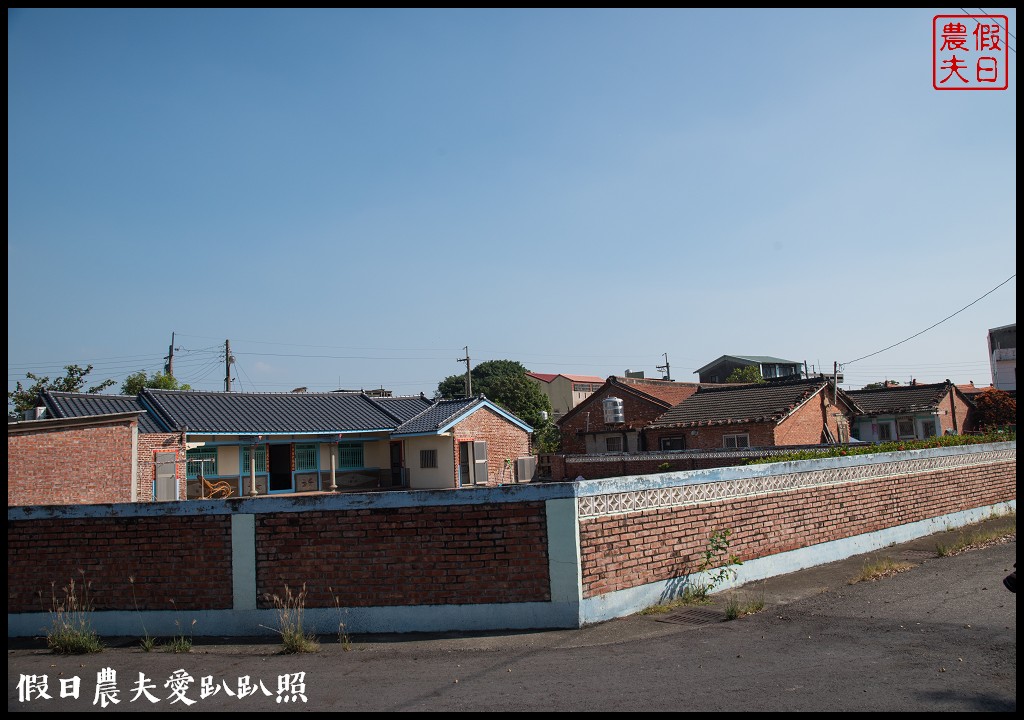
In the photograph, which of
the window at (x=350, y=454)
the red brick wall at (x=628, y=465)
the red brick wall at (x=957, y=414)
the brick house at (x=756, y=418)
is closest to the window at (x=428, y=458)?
the window at (x=350, y=454)

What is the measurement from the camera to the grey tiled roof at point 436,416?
1177 inches

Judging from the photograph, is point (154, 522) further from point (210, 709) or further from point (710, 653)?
point (710, 653)

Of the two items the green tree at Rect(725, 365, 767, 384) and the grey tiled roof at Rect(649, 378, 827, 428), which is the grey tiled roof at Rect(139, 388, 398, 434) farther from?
the green tree at Rect(725, 365, 767, 384)

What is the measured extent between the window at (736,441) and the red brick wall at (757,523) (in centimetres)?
1296

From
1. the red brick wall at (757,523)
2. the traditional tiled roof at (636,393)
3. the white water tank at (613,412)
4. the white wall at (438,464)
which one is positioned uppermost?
the traditional tiled roof at (636,393)

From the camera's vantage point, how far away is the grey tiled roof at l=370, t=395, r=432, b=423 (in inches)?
1280

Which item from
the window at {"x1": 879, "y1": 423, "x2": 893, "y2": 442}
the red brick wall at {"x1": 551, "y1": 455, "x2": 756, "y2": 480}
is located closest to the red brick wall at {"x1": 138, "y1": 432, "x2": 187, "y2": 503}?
the red brick wall at {"x1": 551, "y1": 455, "x2": 756, "y2": 480}

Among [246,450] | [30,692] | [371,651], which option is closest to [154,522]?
[30,692]

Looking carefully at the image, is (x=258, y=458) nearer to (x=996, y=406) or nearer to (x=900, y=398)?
(x=900, y=398)

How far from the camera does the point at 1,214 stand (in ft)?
17.8

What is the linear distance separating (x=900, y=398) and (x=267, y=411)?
29.7 metres

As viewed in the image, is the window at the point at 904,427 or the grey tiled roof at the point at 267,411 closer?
the grey tiled roof at the point at 267,411

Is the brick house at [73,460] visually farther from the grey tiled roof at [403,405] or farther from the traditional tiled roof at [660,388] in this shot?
the traditional tiled roof at [660,388]

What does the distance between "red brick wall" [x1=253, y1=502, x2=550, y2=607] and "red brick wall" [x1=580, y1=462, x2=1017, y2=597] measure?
0.73m
